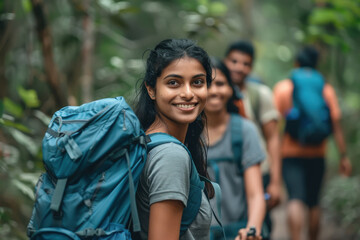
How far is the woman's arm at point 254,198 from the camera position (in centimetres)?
358

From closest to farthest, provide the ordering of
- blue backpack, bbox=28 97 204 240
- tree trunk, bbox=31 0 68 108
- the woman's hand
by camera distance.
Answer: blue backpack, bbox=28 97 204 240 < the woman's hand < tree trunk, bbox=31 0 68 108

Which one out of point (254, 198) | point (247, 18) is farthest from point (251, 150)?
point (247, 18)

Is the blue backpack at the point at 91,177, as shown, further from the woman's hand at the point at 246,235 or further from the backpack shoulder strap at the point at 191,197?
the woman's hand at the point at 246,235

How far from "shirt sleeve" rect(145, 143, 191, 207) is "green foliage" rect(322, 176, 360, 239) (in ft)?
18.3

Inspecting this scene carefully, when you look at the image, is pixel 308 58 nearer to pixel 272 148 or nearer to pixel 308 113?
pixel 308 113

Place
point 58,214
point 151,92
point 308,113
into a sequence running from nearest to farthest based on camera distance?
point 58,214, point 151,92, point 308,113

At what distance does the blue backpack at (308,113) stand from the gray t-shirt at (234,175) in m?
2.47

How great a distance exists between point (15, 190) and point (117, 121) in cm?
243

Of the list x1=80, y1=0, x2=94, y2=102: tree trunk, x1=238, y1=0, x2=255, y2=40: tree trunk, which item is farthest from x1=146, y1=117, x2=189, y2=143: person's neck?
x1=238, y1=0, x2=255, y2=40: tree trunk

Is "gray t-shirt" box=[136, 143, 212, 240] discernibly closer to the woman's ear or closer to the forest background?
the woman's ear

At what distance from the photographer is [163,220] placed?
6.77 ft

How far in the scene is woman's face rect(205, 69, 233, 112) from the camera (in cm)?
401

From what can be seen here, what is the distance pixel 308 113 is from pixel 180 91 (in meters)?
4.08

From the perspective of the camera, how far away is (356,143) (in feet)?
31.3
